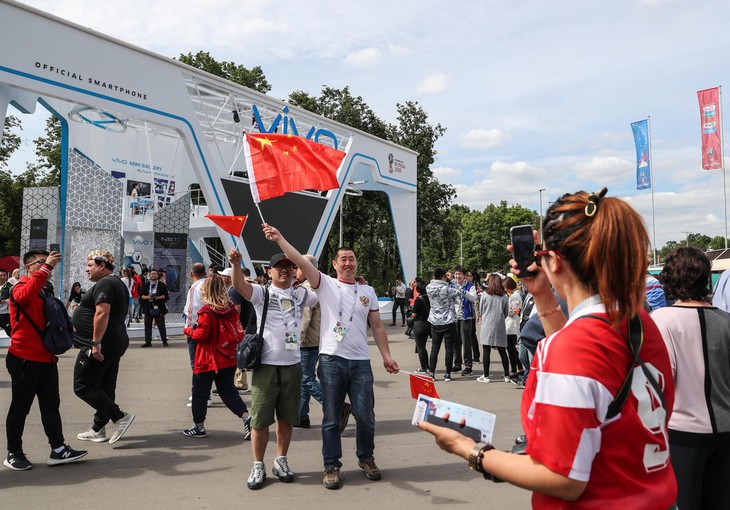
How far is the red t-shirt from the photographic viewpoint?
138 centimetres

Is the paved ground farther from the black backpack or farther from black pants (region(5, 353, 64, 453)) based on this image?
the black backpack

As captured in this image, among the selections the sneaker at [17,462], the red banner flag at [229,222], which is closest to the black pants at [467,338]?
the red banner flag at [229,222]

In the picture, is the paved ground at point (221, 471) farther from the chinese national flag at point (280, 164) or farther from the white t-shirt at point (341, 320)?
the chinese national flag at point (280, 164)

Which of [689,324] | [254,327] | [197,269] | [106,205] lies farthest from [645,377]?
[106,205]

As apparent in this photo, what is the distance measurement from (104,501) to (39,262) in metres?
2.21

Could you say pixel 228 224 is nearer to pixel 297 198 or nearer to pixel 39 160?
pixel 297 198

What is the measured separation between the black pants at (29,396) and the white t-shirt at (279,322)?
6.52 feet

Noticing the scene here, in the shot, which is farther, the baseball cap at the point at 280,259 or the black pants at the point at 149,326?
the black pants at the point at 149,326

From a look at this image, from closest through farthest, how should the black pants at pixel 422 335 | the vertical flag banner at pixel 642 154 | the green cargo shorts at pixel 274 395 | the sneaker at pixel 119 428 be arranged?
the green cargo shorts at pixel 274 395
the sneaker at pixel 119 428
the black pants at pixel 422 335
the vertical flag banner at pixel 642 154

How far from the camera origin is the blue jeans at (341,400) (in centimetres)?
470

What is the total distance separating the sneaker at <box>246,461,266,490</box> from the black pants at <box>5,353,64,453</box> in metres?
1.90

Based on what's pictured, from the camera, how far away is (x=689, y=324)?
2711 millimetres

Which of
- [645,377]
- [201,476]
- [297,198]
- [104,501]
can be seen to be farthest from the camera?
[297,198]

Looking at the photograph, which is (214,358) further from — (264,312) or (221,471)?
(264,312)
